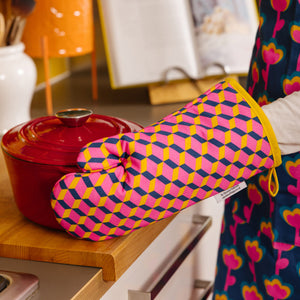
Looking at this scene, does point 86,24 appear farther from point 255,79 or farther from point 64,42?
point 255,79

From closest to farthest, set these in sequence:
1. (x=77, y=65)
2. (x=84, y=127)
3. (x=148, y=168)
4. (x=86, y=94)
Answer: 1. (x=148, y=168)
2. (x=84, y=127)
3. (x=86, y=94)
4. (x=77, y=65)

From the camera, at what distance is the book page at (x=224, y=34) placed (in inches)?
53.0

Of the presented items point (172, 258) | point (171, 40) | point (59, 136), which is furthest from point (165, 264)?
point (171, 40)

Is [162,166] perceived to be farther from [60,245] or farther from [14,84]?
[14,84]

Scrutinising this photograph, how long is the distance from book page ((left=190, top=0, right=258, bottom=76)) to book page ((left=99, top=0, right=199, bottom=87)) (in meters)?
0.03

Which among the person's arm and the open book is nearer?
the person's arm

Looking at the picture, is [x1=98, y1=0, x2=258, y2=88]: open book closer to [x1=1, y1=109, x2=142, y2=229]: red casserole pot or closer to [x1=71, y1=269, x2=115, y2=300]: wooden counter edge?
[x1=1, y1=109, x2=142, y2=229]: red casserole pot

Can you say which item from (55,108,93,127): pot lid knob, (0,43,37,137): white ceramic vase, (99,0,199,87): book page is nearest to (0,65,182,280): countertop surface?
(55,108,93,127): pot lid knob

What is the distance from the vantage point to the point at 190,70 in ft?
4.43

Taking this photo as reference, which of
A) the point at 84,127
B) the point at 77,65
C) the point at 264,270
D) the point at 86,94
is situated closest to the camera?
the point at 84,127

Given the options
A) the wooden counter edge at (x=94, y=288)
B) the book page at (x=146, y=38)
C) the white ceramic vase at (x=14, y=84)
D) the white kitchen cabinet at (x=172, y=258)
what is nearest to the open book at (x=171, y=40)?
the book page at (x=146, y=38)

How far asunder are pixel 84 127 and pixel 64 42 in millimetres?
624

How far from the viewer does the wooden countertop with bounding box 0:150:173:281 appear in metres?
0.65

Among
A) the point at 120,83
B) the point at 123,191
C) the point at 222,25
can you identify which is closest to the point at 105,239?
the point at 123,191
